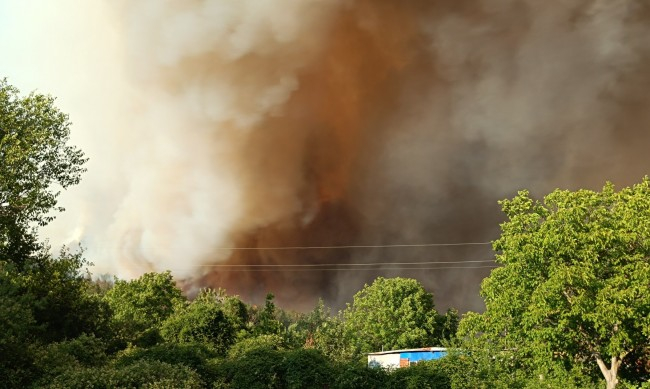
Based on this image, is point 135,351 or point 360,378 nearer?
point 360,378

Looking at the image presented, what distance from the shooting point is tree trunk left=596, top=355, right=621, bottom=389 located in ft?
72.6

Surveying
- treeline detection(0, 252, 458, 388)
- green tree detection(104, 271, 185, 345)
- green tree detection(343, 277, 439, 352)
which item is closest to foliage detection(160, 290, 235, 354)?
treeline detection(0, 252, 458, 388)

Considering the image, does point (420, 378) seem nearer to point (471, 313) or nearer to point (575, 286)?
point (471, 313)

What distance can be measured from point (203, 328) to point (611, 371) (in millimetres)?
23126

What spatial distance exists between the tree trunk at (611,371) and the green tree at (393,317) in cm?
3207

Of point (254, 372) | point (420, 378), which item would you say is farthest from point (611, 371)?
point (254, 372)

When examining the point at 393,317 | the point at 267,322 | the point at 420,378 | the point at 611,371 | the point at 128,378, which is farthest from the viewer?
the point at 393,317

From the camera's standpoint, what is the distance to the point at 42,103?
24969mm

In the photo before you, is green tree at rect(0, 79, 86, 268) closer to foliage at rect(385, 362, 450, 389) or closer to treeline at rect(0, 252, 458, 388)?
treeline at rect(0, 252, 458, 388)

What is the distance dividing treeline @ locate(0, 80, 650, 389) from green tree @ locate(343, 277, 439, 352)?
29816 millimetres

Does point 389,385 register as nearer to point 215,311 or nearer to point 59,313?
point 59,313

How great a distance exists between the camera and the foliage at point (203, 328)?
3716cm

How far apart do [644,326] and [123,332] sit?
1035 inches

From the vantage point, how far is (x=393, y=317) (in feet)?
185
